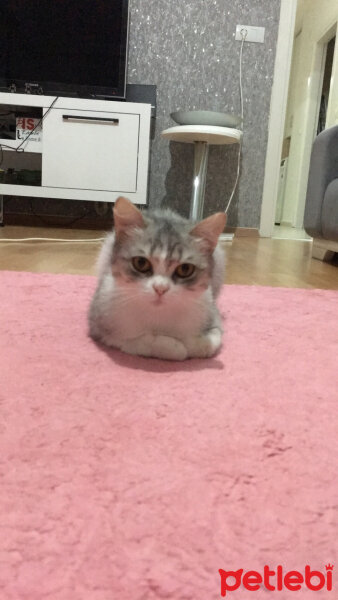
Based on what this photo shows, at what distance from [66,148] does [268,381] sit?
108 inches

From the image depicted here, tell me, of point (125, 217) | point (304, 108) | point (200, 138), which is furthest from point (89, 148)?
point (304, 108)

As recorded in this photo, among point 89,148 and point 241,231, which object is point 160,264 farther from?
point 241,231

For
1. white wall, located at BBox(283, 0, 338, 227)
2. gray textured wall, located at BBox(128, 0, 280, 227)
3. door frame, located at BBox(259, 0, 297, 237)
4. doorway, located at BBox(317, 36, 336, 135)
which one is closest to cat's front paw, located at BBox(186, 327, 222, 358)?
gray textured wall, located at BBox(128, 0, 280, 227)

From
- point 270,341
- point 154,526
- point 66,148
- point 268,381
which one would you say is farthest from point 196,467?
point 66,148

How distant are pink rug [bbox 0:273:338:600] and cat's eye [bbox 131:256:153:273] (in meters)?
0.19

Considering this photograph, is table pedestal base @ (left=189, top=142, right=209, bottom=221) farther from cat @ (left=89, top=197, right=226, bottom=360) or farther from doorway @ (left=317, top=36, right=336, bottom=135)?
doorway @ (left=317, top=36, right=336, bottom=135)

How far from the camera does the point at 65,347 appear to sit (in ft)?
3.42

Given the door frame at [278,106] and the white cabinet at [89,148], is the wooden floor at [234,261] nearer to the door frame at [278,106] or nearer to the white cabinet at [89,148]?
the white cabinet at [89,148]

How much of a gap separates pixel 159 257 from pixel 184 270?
63 mm

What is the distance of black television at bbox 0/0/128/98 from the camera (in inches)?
131

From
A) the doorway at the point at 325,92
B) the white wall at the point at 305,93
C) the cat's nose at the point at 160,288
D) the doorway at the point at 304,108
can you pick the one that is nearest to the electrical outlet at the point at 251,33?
the white wall at the point at 305,93

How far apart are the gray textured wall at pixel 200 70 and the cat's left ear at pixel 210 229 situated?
292cm

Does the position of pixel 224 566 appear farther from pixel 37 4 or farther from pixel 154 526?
pixel 37 4
